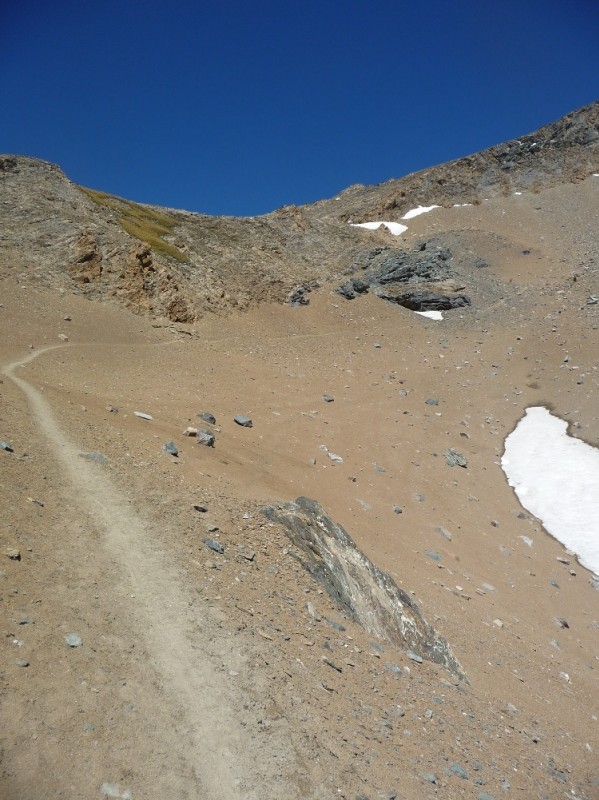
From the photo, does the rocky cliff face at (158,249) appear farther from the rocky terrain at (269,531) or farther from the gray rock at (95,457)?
the gray rock at (95,457)

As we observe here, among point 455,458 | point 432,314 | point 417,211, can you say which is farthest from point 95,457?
point 417,211

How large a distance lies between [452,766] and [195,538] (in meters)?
6.02

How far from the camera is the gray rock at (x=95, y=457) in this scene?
12.6 meters

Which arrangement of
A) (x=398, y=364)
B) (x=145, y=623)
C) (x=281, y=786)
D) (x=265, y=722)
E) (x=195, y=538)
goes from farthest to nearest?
(x=398, y=364), (x=195, y=538), (x=145, y=623), (x=265, y=722), (x=281, y=786)

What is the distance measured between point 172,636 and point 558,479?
21.3m

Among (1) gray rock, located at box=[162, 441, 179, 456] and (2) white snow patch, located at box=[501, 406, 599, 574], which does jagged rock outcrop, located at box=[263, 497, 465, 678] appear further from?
(2) white snow patch, located at box=[501, 406, 599, 574]

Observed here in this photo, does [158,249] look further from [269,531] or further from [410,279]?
[269,531]

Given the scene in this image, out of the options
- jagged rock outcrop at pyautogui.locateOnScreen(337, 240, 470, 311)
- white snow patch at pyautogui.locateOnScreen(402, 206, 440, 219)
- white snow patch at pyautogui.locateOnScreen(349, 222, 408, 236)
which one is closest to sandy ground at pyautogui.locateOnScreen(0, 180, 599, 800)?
jagged rock outcrop at pyautogui.locateOnScreen(337, 240, 470, 311)

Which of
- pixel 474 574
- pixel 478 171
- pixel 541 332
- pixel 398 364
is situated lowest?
pixel 474 574

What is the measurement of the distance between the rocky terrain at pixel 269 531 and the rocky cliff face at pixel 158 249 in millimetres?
285

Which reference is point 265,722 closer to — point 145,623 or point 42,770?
point 145,623

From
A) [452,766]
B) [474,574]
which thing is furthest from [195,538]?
[474,574]

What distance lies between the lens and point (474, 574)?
55.7ft

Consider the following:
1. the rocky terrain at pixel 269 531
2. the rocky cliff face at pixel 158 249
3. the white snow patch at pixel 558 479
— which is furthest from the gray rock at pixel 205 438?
the rocky cliff face at pixel 158 249
